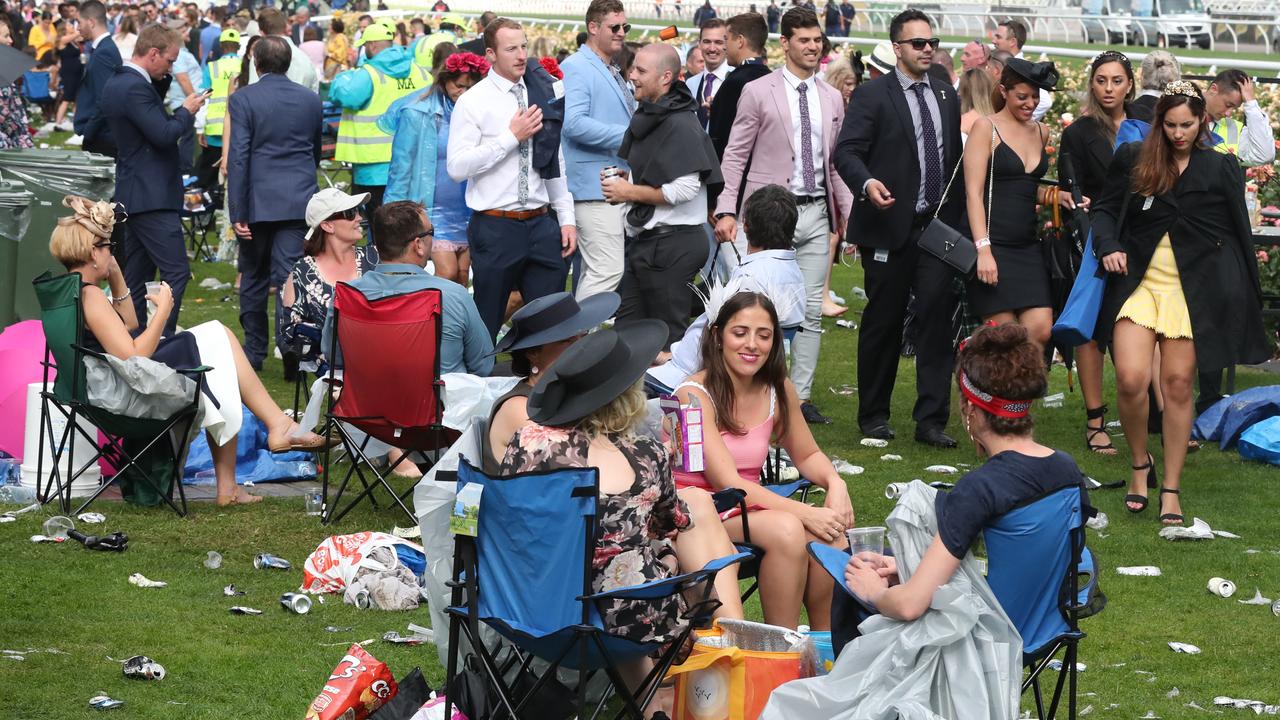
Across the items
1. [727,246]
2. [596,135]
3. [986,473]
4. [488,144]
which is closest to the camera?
[986,473]

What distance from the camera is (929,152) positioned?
8.77 m

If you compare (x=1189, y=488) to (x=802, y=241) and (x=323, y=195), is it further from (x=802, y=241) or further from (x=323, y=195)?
(x=323, y=195)

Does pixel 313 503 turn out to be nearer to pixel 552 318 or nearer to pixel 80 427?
pixel 80 427

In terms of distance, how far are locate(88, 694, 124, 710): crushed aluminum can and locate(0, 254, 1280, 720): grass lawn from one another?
32 millimetres

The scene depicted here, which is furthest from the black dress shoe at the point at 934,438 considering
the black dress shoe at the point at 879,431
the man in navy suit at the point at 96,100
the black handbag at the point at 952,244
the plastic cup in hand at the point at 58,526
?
the man in navy suit at the point at 96,100

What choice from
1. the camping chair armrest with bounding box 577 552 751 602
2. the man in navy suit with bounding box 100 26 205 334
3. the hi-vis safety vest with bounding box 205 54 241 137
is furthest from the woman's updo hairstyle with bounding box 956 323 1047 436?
the hi-vis safety vest with bounding box 205 54 241 137

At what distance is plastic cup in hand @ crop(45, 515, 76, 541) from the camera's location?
22.4ft

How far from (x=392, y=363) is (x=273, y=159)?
12.2 feet

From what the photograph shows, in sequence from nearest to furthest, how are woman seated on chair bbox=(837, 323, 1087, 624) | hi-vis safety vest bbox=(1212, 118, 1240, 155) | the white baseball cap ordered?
woman seated on chair bbox=(837, 323, 1087, 624)
the white baseball cap
hi-vis safety vest bbox=(1212, 118, 1240, 155)

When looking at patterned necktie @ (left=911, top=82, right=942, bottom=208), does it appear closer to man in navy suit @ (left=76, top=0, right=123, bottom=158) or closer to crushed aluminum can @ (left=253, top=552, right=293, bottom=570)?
crushed aluminum can @ (left=253, top=552, right=293, bottom=570)

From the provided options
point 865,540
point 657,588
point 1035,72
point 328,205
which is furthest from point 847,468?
point 657,588

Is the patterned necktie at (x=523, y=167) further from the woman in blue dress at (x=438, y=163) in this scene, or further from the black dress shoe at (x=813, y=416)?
the black dress shoe at (x=813, y=416)

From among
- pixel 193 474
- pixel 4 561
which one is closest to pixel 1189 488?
pixel 193 474

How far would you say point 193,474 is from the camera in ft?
26.3
